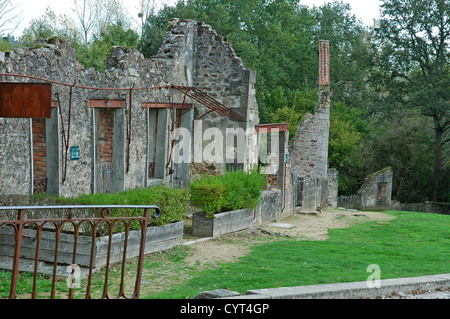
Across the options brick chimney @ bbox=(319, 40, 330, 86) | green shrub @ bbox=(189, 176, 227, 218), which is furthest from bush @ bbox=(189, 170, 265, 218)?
brick chimney @ bbox=(319, 40, 330, 86)

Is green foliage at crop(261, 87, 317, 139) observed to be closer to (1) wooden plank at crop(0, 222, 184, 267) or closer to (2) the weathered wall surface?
(2) the weathered wall surface

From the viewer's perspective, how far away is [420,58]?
3384 centimetres

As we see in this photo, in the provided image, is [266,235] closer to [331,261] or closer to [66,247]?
[331,261]

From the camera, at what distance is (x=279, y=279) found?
7.05 meters

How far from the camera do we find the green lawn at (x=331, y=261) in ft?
22.8

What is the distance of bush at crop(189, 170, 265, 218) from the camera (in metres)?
10.8

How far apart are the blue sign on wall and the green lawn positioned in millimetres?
3636

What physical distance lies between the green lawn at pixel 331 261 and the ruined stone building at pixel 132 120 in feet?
10.1

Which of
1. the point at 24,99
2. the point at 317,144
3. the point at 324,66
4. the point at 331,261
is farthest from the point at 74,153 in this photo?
the point at 324,66

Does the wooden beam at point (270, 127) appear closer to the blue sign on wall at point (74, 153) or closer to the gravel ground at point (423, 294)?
the blue sign on wall at point (74, 153)
